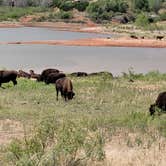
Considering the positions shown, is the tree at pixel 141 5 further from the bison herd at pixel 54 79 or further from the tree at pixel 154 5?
the bison herd at pixel 54 79

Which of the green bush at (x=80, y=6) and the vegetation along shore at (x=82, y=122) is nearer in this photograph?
the vegetation along shore at (x=82, y=122)

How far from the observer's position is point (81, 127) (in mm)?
10867

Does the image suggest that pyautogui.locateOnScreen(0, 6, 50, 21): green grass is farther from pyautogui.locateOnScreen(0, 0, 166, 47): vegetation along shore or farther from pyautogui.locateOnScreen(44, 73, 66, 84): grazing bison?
pyautogui.locateOnScreen(44, 73, 66, 84): grazing bison

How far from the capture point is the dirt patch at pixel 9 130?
11.0 meters

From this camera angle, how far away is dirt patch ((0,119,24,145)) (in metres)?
11.0

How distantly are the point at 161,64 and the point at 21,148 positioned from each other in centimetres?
3508

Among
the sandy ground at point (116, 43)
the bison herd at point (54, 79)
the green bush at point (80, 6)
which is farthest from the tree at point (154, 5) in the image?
the bison herd at point (54, 79)

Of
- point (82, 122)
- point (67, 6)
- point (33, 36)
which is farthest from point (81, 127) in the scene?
point (67, 6)

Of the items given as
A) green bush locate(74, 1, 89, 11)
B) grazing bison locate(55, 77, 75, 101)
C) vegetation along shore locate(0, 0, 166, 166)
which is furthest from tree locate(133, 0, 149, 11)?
grazing bison locate(55, 77, 75, 101)

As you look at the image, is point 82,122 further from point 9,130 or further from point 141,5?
point 141,5

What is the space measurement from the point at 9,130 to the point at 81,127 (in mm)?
1937

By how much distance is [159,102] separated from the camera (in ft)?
49.6

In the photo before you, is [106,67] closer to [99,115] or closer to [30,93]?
[30,93]

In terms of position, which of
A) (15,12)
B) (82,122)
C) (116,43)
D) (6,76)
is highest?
(82,122)
